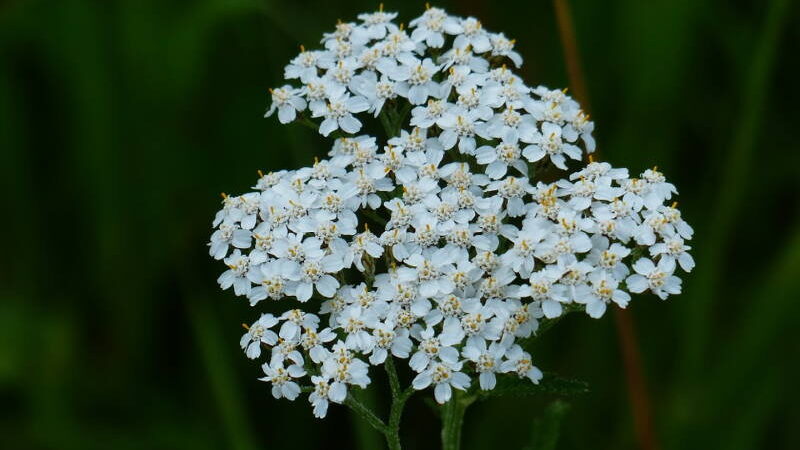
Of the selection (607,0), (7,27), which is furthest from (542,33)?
(7,27)

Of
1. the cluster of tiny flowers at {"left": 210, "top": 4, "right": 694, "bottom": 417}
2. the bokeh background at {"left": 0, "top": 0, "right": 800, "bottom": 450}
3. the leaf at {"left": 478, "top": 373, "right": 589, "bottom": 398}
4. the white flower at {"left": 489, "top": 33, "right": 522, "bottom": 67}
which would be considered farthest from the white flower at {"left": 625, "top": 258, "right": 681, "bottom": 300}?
the bokeh background at {"left": 0, "top": 0, "right": 800, "bottom": 450}

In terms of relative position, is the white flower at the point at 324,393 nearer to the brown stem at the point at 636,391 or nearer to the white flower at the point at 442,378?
the white flower at the point at 442,378

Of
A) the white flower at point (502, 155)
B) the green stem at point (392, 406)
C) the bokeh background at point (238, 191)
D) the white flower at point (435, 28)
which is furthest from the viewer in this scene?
the bokeh background at point (238, 191)

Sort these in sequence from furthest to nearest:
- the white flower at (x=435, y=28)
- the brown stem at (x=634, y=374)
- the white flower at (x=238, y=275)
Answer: the brown stem at (x=634, y=374) < the white flower at (x=435, y=28) < the white flower at (x=238, y=275)

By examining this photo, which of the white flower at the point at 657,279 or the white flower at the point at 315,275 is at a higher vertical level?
the white flower at the point at 315,275

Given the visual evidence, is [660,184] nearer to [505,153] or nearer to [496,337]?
[505,153]

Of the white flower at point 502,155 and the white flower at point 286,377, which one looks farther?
the white flower at point 502,155

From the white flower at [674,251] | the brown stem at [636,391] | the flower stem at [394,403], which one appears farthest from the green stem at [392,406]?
the brown stem at [636,391]
